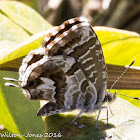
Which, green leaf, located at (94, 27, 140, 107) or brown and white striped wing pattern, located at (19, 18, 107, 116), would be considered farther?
green leaf, located at (94, 27, 140, 107)

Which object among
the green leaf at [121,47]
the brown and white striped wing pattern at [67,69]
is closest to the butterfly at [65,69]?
the brown and white striped wing pattern at [67,69]

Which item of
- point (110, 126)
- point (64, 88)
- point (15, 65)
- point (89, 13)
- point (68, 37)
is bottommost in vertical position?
point (110, 126)

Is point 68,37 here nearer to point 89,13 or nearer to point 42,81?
point 42,81

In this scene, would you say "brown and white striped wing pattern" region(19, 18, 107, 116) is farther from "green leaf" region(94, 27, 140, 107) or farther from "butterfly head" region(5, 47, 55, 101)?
"green leaf" region(94, 27, 140, 107)

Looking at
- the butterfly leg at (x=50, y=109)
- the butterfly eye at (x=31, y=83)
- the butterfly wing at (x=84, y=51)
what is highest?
the butterfly wing at (x=84, y=51)

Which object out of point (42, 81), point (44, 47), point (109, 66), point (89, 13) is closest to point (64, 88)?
point (42, 81)

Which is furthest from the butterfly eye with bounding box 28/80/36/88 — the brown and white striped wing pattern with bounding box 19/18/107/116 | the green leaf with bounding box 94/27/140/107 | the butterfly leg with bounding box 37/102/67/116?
the green leaf with bounding box 94/27/140/107

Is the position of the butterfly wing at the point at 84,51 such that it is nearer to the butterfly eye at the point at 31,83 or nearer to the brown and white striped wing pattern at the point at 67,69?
the brown and white striped wing pattern at the point at 67,69
